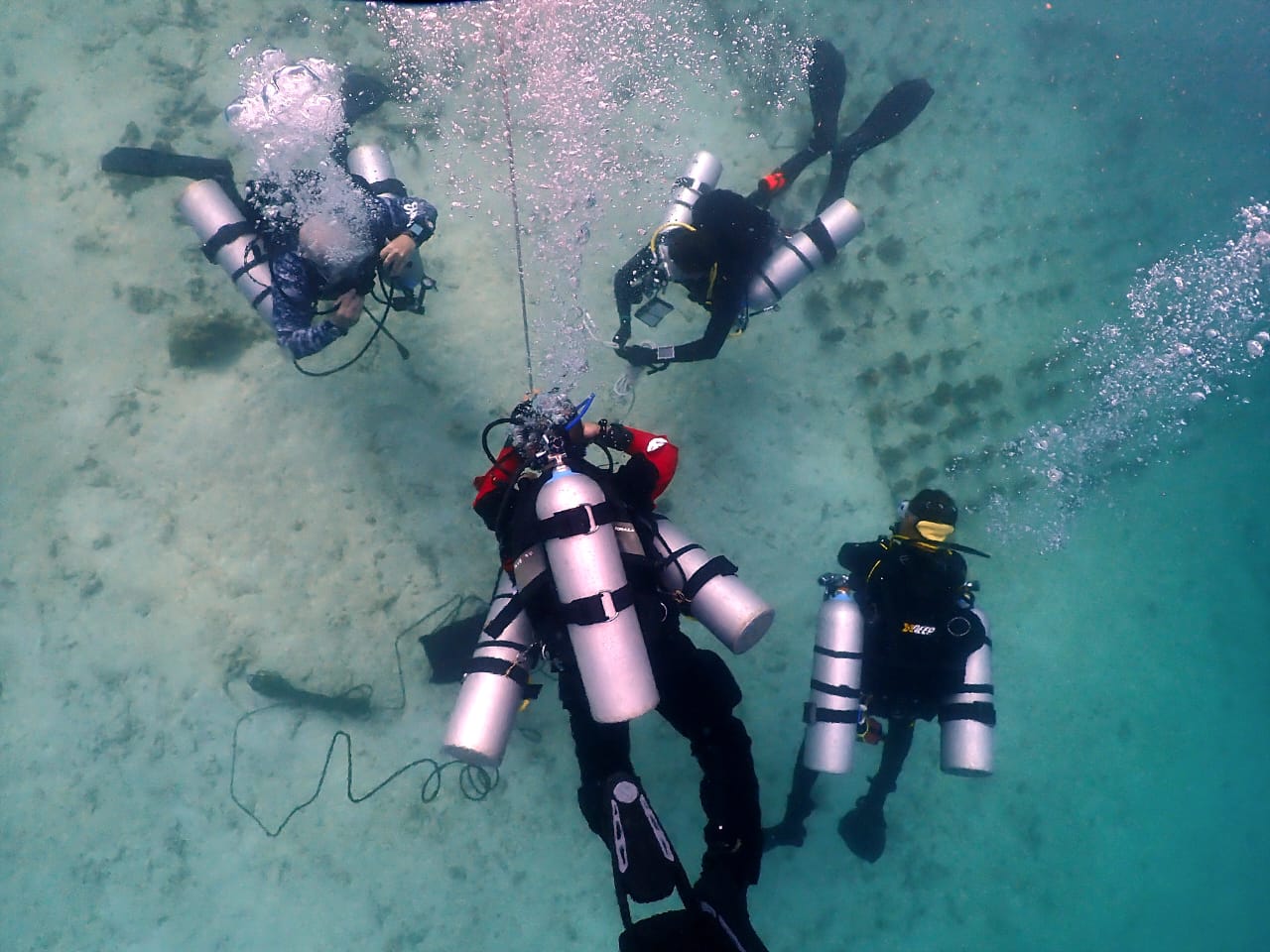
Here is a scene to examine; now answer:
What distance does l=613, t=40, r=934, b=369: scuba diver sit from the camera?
19.2 ft

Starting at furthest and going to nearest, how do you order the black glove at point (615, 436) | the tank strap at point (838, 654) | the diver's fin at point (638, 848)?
the tank strap at point (838, 654)
the black glove at point (615, 436)
the diver's fin at point (638, 848)

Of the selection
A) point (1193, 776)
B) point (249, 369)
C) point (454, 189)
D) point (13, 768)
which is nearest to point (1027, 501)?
point (1193, 776)

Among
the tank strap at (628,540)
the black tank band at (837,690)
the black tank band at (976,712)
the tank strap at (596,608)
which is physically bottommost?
the black tank band at (837,690)

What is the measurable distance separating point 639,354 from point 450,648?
3.74 meters

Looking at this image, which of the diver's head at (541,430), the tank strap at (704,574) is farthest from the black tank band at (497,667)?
A: the diver's head at (541,430)

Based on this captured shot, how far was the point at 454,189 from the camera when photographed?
8.17 meters

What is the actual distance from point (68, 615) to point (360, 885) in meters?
4.49

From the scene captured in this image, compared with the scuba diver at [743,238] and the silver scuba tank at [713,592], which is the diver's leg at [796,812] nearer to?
the silver scuba tank at [713,592]

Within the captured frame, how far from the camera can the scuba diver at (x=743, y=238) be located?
5.86 m

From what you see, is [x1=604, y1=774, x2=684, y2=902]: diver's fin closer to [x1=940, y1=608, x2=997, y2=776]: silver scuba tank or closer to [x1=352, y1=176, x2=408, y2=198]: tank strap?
[x1=940, y1=608, x2=997, y2=776]: silver scuba tank

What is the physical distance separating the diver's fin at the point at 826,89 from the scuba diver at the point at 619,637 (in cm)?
547

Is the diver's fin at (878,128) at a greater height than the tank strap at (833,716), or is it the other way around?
the diver's fin at (878,128)

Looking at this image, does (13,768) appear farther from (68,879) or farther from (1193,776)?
(1193,776)

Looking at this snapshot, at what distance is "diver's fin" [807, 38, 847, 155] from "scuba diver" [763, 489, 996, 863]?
505cm
